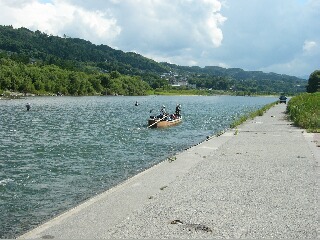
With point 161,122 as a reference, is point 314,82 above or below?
above

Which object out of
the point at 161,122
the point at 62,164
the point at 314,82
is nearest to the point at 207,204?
the point at 62,164

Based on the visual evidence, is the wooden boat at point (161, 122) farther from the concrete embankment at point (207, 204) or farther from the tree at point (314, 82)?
the tree at point (314, 82)

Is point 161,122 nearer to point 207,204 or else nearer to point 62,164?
point 62,164

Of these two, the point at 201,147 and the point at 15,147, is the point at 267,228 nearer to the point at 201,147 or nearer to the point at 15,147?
the point at 201,147

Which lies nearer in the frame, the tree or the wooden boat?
the wooden boat

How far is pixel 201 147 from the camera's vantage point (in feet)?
95.2

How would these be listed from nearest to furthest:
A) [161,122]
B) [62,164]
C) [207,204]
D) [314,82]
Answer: [207,204], [62,164], [161,122], [314,82]

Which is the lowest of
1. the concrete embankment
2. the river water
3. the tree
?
the river water

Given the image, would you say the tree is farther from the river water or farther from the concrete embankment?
the concrete embankment

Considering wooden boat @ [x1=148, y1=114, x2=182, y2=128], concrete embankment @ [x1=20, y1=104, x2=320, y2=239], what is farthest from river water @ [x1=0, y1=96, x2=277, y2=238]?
wooden boat @ [x1=148, y1=114, x2=182, y2=128]

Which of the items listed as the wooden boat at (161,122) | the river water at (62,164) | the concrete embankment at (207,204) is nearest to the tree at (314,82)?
the wooden boat at (161,122)

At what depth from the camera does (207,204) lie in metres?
13.3

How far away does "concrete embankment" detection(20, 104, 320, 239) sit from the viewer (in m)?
10.7

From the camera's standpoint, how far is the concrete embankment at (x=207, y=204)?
10695mm
